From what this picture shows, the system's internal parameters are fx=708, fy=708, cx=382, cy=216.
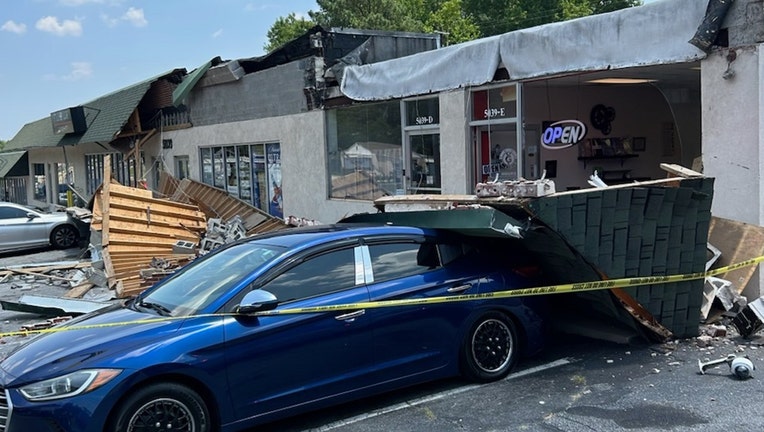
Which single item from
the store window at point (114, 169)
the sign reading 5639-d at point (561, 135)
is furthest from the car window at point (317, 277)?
the store window at point (114, 169)

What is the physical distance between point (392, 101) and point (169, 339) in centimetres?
895

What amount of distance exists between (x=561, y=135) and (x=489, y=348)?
22.6 ft

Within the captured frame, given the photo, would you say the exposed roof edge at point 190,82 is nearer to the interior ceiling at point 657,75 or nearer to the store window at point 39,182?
the interior ceiling at point 657,75

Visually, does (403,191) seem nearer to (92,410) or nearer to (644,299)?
(644,299)

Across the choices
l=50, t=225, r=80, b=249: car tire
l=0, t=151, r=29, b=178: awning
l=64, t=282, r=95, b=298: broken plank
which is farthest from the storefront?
l=0, t=151, r=29, b=178: awning

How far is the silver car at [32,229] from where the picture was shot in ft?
60.8

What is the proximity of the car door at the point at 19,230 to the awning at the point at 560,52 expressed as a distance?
10.9 metres

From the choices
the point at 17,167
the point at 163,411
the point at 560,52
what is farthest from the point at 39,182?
the point at 163,411

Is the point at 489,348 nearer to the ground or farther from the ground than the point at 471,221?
nearer to the ground

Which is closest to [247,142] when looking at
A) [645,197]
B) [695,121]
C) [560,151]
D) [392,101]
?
[392,101]

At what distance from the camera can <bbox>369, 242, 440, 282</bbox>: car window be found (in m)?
5.69

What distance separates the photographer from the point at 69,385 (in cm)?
436

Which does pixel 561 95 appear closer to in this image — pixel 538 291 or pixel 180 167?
pixel 538 291

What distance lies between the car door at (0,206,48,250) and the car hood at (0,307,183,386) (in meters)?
15.1
